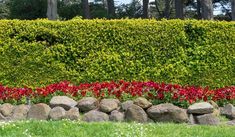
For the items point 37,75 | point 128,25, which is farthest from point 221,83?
point 37,75

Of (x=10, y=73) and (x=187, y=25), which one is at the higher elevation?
(x=187, y=25)

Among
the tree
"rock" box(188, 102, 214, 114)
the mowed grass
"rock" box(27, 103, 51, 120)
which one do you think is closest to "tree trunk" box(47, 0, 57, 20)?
the tree

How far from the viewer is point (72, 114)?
306 inches

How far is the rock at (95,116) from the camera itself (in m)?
7.70

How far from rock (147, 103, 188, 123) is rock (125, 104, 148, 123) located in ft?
0.52

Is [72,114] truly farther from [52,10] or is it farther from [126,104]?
[52,10]

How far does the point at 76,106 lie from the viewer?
820cm

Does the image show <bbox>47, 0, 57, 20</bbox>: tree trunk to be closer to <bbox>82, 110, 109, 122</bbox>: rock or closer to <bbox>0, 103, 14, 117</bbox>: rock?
<bbox>0, 103, 14, 117</bbox>: rock

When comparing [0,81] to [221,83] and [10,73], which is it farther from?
[221,83]

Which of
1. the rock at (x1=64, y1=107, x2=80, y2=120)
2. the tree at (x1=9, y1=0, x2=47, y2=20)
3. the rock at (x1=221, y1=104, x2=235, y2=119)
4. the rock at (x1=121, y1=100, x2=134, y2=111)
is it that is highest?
the tree at (x1=9, y1=0, x2=47, y2=20)

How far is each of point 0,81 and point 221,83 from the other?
5067 millimetres

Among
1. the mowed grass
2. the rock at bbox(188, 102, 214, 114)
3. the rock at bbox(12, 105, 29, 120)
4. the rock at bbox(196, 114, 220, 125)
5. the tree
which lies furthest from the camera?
the tree

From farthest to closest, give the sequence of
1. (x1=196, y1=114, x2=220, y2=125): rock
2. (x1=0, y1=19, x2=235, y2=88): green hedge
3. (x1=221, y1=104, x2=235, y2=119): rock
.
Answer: (x1=0, y1=19, x2=235, y2=88): green hedge
(x1=221, y1=104, x2=235, y2=119): rock
(x1=196, y1=114, x2=220, y2=125): rock

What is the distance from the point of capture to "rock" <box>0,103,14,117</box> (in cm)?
816
